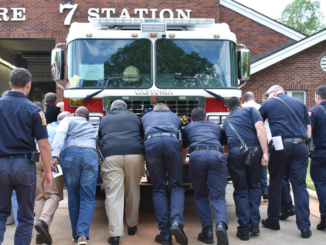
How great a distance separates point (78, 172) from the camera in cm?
470

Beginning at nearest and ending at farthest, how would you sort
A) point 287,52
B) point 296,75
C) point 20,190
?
point 20,190
point 287,52
point 296,75

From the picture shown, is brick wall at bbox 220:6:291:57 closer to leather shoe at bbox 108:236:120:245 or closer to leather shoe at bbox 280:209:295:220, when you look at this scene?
leather shoe at bbox 280:209:295:220

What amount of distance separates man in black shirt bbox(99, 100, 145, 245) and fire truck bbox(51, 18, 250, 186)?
0.95 m

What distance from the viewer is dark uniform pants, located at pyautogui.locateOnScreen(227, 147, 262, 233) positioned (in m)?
5.00

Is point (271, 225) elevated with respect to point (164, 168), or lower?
lower

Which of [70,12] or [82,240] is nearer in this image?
[82,240]

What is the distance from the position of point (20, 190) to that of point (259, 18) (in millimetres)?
14844

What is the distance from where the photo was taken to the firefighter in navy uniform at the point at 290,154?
5051 mm

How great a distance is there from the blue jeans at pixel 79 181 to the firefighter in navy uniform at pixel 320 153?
321cm

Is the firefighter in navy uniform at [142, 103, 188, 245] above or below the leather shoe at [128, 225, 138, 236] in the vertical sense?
above

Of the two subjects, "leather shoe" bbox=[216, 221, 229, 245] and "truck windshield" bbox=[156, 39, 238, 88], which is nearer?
"leather shoe" bbox=[216, 221, 229, 245]

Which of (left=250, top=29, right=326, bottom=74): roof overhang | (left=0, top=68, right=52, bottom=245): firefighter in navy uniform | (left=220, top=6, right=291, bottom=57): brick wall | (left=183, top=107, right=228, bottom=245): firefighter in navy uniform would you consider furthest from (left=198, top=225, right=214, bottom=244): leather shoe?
(left=220, top=6, right=291, bottom=57): brick wall

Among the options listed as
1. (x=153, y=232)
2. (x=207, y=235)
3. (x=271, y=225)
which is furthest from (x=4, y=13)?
(x=271, y=225)

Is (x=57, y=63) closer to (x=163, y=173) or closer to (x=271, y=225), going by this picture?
(x=163, y=173)
